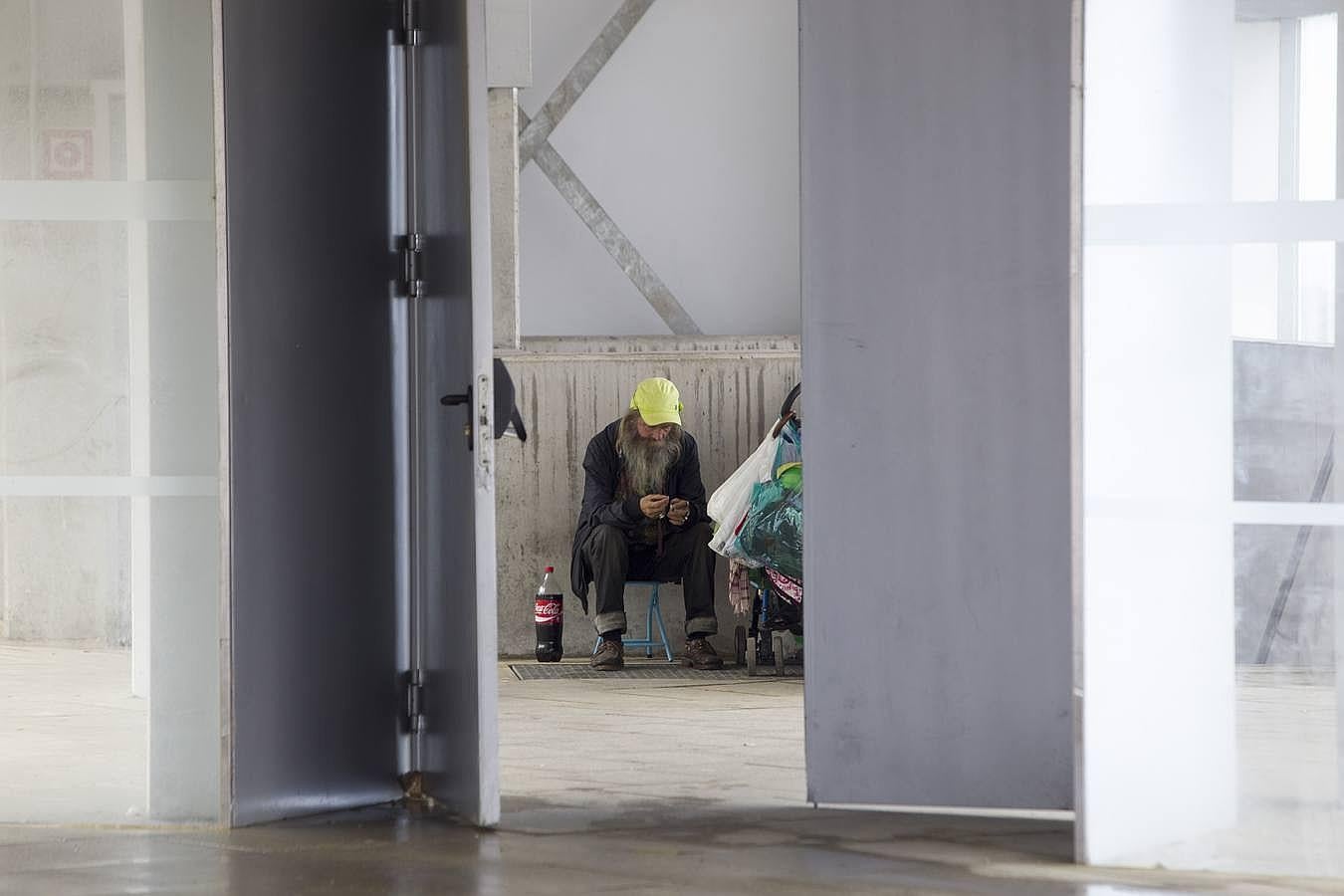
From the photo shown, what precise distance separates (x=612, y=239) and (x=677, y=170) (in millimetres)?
459

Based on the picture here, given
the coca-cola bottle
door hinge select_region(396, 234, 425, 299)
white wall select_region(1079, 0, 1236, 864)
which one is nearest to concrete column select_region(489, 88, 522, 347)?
the coca-cola bottle

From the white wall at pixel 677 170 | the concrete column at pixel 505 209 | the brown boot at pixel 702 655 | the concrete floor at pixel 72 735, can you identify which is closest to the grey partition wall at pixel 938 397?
the concrete floor at pixel 72 735

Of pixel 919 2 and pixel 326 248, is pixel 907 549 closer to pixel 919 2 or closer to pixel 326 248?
pixel 919 2

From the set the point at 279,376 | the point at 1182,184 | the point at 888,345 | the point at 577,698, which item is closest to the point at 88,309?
the point at 279,376

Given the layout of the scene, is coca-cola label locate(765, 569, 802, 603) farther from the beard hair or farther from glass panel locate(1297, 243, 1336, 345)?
glass panel locate(1297, 243, 1336, 345)

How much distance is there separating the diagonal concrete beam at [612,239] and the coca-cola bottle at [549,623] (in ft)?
5.42

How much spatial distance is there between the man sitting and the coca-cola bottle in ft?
0.38

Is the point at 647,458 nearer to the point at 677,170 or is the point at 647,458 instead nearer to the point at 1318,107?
the point at 677,170

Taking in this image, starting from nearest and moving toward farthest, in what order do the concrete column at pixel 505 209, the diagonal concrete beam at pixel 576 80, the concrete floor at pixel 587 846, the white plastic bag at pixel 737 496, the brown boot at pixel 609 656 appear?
the concrete floor at pixel 587 846
the white plastic bag at pixel 737 496
the brown boot at pixel 609 656
the concrete column at pixel 505 209
the diagonal concrete beam at pixel 576 80

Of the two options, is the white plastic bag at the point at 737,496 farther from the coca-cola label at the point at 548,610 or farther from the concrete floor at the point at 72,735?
the concrete floor at the point at 72,735

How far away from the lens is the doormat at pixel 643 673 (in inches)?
239

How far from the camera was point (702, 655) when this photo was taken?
6.36 m

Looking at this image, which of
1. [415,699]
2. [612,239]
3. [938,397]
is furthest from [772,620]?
[938,397]

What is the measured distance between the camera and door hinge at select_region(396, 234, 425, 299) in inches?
138
